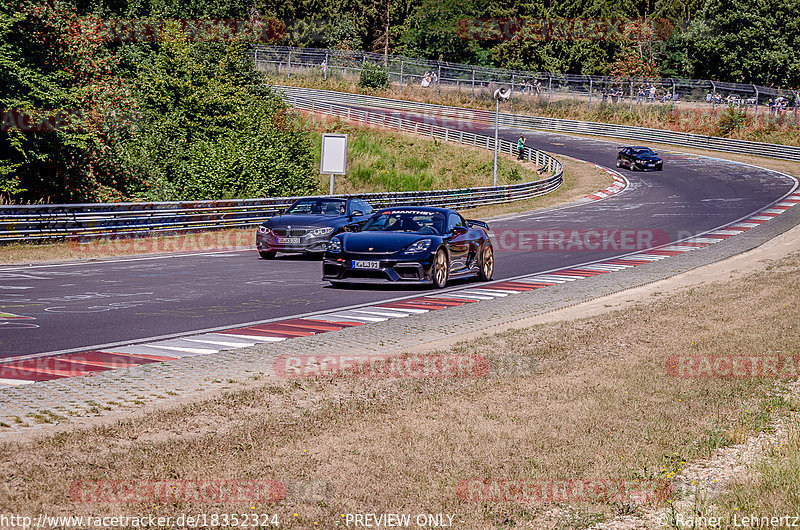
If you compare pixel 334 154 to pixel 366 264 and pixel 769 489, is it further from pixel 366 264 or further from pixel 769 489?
pixel 769 489

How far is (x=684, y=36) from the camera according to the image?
96.2 metres

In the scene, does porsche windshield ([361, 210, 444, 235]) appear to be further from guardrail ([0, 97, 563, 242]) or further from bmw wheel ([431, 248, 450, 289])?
guardrail ([0, 97, 563, 242])

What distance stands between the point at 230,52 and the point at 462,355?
46.8 meters

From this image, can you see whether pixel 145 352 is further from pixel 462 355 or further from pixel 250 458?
pixel 250 458

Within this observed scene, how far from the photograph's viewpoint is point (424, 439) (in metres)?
6.69

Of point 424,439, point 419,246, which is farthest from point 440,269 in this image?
point 424,439

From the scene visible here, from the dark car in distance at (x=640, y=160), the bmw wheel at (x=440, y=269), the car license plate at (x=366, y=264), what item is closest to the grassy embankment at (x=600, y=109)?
the dark car in distance at (x=640, y=160)

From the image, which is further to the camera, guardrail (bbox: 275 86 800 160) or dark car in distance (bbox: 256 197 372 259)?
guardrail (bbox: 275 86 800 160)

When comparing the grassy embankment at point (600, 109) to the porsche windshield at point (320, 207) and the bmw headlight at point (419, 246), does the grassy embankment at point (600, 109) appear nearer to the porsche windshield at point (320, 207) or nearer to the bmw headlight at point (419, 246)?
the porsche windshield at point (320, 207)

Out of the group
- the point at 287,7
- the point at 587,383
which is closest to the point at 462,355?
the point at 587,383

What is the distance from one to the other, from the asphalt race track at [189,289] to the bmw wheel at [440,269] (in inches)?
20.2

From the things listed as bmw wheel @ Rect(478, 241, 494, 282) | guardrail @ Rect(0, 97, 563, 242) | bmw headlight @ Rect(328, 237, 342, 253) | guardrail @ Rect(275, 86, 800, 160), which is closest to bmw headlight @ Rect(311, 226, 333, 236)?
bmw wheel @ Rect(478, 241, 494, 282)

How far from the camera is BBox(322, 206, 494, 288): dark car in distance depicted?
16.3 meters

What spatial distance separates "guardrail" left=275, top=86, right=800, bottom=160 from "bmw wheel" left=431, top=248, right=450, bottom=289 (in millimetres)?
51754
